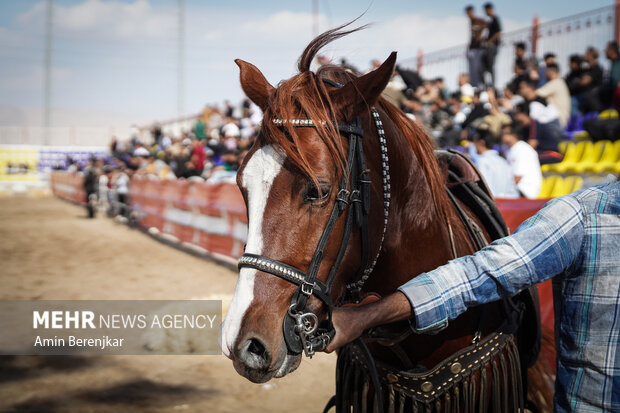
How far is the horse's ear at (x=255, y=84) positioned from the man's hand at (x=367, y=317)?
2.80 ft

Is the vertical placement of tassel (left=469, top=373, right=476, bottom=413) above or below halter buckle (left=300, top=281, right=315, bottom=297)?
below

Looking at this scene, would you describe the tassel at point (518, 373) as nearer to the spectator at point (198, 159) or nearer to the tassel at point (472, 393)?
the tassel at point (472, 393)

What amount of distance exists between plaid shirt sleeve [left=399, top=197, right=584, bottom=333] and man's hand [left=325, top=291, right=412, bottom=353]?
0.03 meters

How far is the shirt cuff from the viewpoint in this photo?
1.46m

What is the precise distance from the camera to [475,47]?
12.2 metres

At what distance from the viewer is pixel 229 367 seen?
4676 mm

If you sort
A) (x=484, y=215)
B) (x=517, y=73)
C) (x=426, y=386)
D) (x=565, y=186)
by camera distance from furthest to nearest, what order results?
(x=517, y=73) < (x=565, y=186) < (x=484, y=215) < (x=426, y=386)

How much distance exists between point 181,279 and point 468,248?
6465 mm

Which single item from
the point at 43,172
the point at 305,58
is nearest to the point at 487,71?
the point at 305,58

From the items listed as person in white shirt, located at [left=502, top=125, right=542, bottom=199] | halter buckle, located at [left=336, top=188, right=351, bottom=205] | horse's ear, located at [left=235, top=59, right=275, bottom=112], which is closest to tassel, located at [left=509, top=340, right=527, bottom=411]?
halter buckle, located at [left=336, top=188, right=351, bottom=205]

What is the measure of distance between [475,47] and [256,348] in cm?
1227

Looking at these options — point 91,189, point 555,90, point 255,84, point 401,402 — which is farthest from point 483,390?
point 91,189

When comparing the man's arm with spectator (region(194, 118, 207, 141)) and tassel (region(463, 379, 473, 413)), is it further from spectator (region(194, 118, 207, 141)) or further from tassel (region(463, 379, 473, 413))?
spectator (region(194, 118, 207, 141))

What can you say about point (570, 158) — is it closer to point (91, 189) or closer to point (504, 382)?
point (504, 382)
